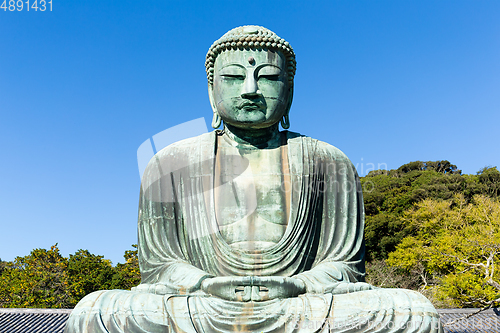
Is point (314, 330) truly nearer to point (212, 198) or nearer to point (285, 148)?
point (212, 198)

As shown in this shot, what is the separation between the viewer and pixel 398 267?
28547mm

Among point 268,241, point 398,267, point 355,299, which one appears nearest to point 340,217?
point 268,241

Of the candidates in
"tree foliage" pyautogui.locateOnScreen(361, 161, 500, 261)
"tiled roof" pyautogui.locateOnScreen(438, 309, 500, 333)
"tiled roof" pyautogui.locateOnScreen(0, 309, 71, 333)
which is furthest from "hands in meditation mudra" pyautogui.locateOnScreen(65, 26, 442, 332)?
"tree foliage" pyautogui.locateOnScreen(361, 161, 500, 261)

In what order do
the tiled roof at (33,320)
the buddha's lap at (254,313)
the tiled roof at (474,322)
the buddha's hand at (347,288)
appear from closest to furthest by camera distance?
the buddha's lap at (254,313) < the buddha's hand at (347,288) < the tiled roof at (474,322) < the tiled roof at (33,320)

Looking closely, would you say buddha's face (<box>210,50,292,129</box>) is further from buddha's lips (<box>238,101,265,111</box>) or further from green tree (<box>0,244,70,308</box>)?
green tree (<box>0,244,70,308</box>)

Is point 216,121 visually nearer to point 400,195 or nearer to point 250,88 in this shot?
point 250,88

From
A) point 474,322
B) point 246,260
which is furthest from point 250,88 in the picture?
point 474,322

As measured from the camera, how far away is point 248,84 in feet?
20.0

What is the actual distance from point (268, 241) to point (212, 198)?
79cm

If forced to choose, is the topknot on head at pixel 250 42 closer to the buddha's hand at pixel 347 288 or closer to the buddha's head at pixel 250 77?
the buddha's head at pixel 250 77

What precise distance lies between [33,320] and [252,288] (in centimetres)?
1656

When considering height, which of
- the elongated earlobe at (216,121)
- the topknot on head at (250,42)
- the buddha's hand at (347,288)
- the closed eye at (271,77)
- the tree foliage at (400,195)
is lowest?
the buddha's hand at (347,288)

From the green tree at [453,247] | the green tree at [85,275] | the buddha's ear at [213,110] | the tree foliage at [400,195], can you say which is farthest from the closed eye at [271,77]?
the tree foliage at [400,195]

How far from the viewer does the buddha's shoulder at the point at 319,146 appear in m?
6.50
